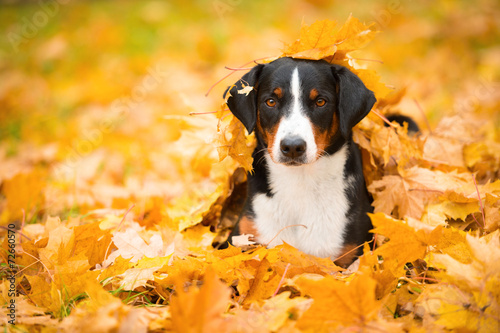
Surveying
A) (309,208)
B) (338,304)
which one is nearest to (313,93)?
(309,208)

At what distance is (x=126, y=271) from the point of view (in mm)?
2471

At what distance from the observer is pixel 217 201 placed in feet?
11.5

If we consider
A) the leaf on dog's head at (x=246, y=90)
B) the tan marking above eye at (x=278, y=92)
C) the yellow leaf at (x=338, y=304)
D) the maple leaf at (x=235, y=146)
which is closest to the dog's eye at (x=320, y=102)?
the tan marking above eye at (x=278, y=92)

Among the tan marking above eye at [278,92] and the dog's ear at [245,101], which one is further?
the dog's ear at [245,101]

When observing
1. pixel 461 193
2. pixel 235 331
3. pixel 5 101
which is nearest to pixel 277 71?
pixel 461 193

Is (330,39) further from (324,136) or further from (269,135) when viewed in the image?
(269,135)

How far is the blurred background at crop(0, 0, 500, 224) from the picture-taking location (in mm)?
4145

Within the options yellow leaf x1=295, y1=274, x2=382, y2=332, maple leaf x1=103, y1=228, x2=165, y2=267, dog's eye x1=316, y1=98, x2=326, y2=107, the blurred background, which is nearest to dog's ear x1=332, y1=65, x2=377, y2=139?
dog's eye x1=316, y1=98, x2=326, y2=107

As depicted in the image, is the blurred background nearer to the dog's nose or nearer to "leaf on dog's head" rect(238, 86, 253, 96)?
"leaf on dog's head" rect(238, 86, 253, 96)

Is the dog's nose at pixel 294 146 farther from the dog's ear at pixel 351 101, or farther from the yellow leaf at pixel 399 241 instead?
the yellow leaf at pixel 399 241

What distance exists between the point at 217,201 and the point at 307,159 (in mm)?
1080

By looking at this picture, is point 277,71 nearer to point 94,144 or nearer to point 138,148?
point 138,148

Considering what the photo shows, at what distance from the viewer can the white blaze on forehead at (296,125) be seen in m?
2.63

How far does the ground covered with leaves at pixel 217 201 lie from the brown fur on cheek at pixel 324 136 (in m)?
0.42
